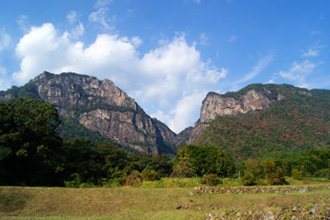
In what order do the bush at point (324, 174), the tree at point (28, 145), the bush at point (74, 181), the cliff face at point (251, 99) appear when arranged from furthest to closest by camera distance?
the cliff face at point (251, 99) → the bush at point (324, 174) → the bush at point (74, 181) → the tree at point (28, 145)

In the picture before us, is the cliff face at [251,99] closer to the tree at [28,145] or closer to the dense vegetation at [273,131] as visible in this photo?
the dense vegetation at [273,131]

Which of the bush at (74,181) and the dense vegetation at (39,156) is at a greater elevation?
the dense vegetation at (39,156)

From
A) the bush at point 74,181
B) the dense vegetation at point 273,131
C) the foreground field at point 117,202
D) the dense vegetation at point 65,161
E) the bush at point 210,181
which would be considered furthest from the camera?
the dense vegetation at point 273,131

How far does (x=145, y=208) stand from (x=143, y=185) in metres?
6.08

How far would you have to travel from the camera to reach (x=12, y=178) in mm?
20406

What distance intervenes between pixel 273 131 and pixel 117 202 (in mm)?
107413

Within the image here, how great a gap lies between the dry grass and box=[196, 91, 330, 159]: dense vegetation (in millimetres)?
71050

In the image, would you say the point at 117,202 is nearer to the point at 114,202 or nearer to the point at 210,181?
the point at 114,202

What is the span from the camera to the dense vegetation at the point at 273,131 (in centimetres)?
8788

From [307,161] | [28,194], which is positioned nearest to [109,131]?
[307,161]

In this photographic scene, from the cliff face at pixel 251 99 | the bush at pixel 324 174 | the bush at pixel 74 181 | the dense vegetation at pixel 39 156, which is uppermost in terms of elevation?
the cliff face at pixel 251 99

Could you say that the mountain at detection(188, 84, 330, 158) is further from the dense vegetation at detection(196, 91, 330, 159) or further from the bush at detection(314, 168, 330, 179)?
the bush at detection(314, 168, 330, 179)

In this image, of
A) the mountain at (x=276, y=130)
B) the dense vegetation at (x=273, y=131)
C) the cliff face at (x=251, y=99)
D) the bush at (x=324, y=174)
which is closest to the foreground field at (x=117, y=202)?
the bush at (x=324, y=174)

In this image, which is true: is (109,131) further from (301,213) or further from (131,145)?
(301,213)
